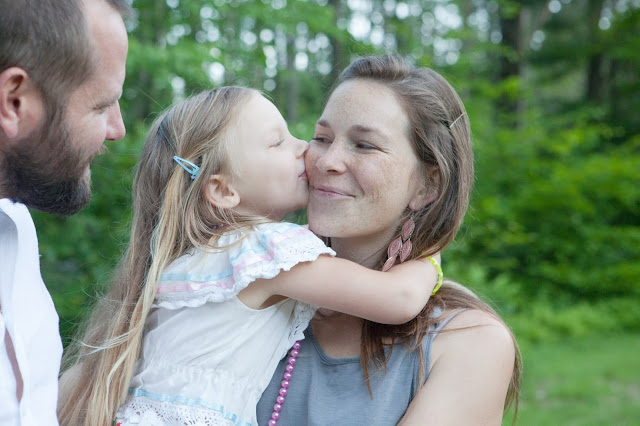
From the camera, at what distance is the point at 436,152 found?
7.73 ft

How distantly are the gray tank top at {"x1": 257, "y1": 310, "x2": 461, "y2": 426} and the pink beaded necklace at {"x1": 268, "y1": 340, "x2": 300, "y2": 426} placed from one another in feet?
0.05

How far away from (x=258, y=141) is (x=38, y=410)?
111 centimetres

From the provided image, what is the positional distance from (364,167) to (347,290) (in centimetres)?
45

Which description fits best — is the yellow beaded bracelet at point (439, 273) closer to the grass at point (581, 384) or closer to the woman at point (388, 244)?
the woman at point (388, 244)

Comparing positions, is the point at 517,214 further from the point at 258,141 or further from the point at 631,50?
the point at 258,141

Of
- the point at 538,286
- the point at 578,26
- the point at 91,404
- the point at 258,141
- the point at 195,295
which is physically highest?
the point at 258,141

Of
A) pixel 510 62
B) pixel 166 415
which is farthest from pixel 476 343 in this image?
pixel 510 62

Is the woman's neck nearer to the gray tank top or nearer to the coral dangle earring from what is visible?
the coral dangle earring

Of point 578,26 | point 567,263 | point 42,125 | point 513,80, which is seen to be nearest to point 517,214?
point 567,263

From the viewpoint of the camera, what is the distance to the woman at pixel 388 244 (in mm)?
2055

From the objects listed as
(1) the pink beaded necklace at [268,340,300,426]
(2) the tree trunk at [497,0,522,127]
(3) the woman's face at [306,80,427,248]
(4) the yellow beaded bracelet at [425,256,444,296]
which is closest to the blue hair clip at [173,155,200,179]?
(3) the woman's face at [306,80,427,248]

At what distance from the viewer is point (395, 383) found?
6.89 feet

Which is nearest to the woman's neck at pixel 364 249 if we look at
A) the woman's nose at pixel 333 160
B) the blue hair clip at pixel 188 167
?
→ the woman's nose at pixel 333 160

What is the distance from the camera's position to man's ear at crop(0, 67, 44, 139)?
74.4 inches
